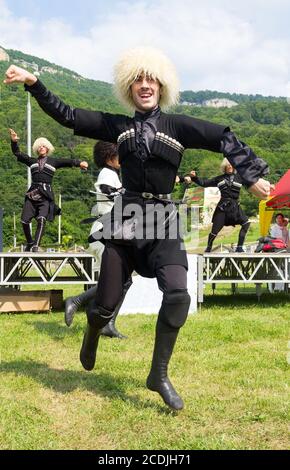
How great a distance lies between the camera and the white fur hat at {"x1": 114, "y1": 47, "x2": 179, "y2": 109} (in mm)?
3463

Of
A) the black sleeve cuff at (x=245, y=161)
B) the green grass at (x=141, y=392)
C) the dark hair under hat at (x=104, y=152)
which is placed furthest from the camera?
the dark hair under hat at (x=104, y=152)

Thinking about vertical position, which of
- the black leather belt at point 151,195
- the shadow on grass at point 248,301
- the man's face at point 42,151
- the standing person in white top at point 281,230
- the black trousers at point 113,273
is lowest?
the shadow on grass at point 248,301

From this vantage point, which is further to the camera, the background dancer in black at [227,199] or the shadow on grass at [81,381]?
the background dancer in black at [227,199]

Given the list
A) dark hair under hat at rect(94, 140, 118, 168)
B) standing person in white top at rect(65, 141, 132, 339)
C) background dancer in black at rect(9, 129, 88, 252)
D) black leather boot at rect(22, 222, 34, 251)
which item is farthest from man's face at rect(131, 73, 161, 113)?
black leather boot at rect(22, 222, 34, 251)

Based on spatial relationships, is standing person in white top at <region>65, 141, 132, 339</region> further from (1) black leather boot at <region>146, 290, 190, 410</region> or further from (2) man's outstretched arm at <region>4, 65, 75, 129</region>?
(1) black leather boot at <region>146, 290, 190, 410</region>

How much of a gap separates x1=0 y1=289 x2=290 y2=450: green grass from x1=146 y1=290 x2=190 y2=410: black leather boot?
11 centimetres

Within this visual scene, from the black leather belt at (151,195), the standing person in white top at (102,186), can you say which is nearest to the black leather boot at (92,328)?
the black leather belt at (151,195)

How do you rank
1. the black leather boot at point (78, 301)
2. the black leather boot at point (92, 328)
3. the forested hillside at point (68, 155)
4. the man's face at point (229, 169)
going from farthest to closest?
the forested hillside at point (68, 155)
the man's face at point (229, 169)
the black leather boot at point (78, 301)
the black leather boot at point (92, 328)

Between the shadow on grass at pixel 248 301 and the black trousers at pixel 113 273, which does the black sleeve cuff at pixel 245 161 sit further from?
the shadow on grass at pixel 248 301

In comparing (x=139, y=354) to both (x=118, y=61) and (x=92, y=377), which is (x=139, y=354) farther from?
(x=118, y=61)

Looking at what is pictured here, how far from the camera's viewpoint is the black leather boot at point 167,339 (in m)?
3.32

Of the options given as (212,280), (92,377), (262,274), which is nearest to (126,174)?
(92,377)

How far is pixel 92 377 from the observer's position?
13.8 ft

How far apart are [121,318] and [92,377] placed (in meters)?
3.29
